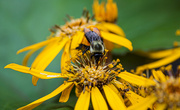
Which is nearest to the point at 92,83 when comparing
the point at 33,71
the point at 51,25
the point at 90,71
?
the point at 90,71

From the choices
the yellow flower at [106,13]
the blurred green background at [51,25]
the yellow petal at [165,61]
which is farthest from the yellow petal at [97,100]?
the yellow flower at [106,13]

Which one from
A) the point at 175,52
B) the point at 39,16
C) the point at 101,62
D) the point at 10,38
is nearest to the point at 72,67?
the point at 101,62

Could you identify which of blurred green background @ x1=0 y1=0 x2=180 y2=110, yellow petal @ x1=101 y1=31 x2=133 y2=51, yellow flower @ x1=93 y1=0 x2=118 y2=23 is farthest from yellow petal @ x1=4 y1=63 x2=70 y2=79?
yellow flower @ x1=93 y1=0 x2=118 y2=23

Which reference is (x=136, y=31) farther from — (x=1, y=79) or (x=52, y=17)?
(x=1, y=79)

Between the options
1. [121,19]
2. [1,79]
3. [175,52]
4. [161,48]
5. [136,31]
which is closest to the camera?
[175,52]

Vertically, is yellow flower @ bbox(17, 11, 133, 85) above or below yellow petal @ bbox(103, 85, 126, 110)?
above

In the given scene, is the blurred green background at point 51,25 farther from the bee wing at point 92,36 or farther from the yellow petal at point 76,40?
the bee wing at point 92,36

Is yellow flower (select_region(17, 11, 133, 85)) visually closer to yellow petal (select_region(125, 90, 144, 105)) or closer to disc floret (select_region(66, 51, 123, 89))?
disc floret (select_region(66, 51, 123, 89))
